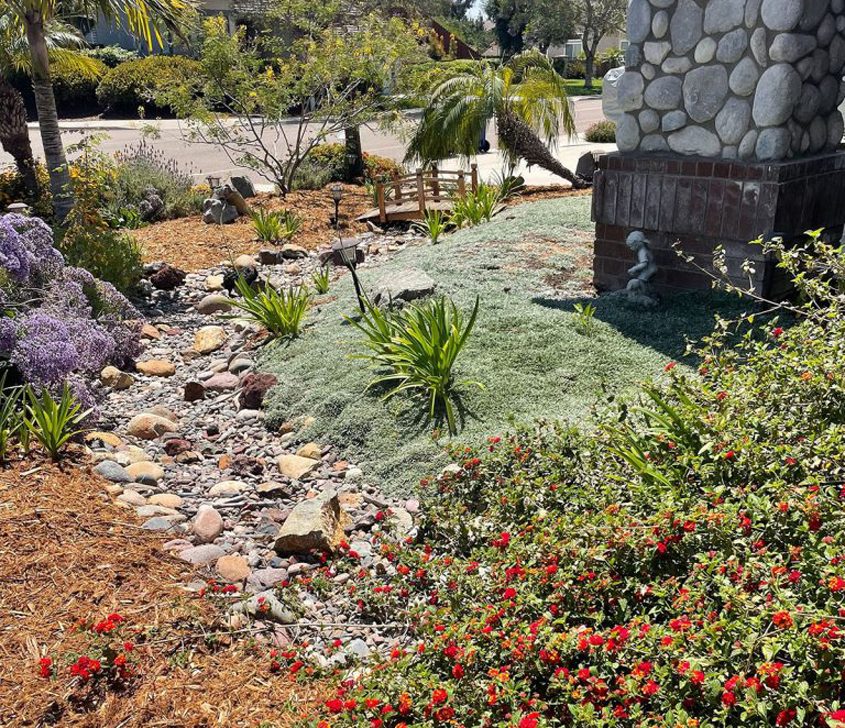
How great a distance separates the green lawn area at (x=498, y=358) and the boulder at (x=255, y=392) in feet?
0.36

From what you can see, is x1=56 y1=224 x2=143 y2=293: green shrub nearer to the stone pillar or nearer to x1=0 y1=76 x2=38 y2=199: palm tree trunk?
the stone pillar

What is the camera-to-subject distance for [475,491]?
417cm

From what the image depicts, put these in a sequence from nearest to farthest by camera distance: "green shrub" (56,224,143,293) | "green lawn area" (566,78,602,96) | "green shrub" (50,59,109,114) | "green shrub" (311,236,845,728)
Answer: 1. "green shrub" (311,236,845,728)
2. "green shrub" (56,224,143,293)
3. "green shrub" (50,59,109,114)
4. "green lawn area" (566,78,602,96)

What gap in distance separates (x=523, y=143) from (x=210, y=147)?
1241 centimetres

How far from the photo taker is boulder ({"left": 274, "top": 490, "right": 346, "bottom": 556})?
4055mm

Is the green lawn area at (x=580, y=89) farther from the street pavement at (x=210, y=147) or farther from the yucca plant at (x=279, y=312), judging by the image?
the yucca plant at (x=279, y=312)

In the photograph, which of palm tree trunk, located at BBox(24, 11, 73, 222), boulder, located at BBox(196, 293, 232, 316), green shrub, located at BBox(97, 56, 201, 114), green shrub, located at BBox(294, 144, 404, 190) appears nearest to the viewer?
boulder, located at BBox(196, 293, 232, 316)

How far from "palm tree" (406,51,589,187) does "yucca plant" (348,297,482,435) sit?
784cm

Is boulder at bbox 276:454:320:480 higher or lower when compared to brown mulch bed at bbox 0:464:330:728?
lower

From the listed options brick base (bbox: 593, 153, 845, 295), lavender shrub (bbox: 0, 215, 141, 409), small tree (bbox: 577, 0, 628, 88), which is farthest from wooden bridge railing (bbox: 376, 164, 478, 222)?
small tree (bbox: 577, 0, 628, 88)

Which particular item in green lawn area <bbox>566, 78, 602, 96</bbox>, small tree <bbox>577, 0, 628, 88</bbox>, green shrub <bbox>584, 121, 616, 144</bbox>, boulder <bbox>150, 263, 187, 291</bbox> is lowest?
boulder <bbox>150, 263, 187, 291</bbox>

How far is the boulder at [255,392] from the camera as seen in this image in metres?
6.09

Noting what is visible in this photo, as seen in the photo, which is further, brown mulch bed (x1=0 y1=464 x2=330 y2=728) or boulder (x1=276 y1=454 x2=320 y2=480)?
boulder (x1=276 y1=454 x2=320 y2=480)

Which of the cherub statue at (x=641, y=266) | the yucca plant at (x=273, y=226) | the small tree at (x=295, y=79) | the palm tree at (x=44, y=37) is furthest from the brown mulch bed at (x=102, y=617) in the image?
the small tree at (x=295, y=79)
